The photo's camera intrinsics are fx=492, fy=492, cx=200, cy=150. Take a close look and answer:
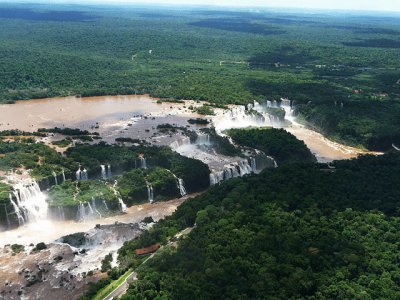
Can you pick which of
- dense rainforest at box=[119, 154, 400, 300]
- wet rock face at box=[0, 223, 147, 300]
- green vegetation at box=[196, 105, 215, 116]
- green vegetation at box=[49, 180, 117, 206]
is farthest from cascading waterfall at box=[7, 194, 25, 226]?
green vegetation at box=[196, 105, 215, 116]

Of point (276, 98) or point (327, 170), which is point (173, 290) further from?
point (276, 98)

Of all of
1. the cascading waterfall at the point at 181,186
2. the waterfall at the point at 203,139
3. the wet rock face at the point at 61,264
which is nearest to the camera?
the wet rock face at the point at 61,264

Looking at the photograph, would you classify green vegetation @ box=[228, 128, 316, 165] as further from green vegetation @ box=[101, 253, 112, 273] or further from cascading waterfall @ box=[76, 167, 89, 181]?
green vegetation @ box=[101, 253, 112, 273]

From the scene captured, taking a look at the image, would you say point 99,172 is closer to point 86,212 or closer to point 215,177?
point 86,212

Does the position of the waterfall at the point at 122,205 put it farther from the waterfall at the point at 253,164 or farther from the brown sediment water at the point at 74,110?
the brown sediment water at the point at 74,110

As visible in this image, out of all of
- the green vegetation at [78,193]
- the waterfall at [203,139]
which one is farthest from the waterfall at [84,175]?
the waterfall at [203,139]

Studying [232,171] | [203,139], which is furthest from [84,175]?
[203,139]
